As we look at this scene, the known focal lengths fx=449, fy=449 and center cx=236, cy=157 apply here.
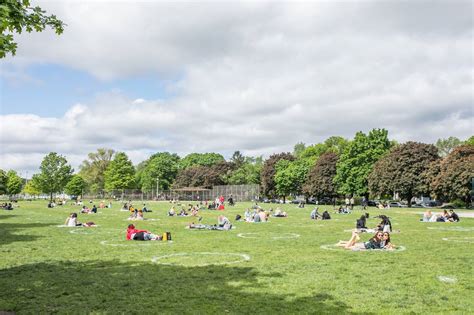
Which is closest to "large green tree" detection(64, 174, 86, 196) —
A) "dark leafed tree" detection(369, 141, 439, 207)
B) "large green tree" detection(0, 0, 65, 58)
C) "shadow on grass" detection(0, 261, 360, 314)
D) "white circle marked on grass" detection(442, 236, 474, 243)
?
"dark leafed tree" detection(369, 141, 439, 207)

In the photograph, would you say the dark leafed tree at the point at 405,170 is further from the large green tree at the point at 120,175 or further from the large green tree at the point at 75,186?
the large green tree at the point at 75,186

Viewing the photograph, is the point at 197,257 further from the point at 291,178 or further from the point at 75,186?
the point at 75,186

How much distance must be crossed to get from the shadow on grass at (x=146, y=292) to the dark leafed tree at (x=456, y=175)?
63.0 m

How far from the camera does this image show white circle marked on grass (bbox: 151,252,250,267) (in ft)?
54.0

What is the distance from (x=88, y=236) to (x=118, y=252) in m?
8.11

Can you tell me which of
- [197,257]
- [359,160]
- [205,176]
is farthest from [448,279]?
[205,176]

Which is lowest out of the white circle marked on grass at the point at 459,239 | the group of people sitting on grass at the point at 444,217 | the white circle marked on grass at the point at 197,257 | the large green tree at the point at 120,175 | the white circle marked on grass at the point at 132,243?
the white circle marked on grass at the point at 459,239

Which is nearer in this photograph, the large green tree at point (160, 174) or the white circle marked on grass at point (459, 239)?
the white circle marked on grass at point (459, 239)

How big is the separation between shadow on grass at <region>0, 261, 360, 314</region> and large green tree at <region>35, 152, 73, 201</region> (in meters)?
133

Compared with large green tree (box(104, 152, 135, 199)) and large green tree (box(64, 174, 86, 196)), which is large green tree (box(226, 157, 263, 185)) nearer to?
large green tree (box(104, 152, 135, 199))

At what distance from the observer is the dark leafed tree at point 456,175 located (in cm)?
6812

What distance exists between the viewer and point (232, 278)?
13.6 metres

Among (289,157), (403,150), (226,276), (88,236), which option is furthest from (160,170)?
(226,276)

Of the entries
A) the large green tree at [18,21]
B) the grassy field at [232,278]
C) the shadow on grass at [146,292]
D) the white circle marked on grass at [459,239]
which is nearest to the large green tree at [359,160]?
the white circle marked on grass at [459,239]
